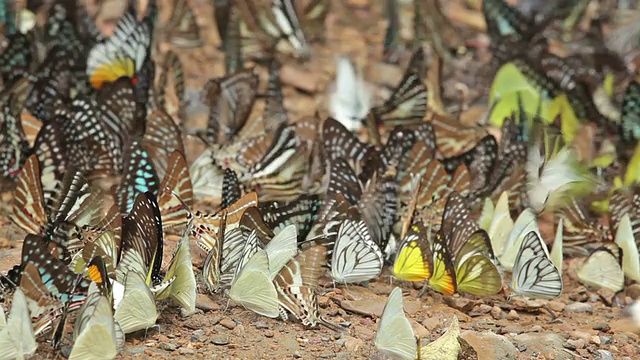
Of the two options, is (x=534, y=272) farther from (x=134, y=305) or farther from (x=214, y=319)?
(x=134, y=305)

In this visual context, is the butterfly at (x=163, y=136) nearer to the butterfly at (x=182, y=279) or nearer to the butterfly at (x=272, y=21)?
the butterfly at (x=182, y=279)

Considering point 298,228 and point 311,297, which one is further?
point 298,228

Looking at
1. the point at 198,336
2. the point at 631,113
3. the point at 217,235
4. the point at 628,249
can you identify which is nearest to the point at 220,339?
the point at 198,336

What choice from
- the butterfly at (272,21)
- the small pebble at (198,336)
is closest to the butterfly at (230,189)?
the small pebble at (198,336)

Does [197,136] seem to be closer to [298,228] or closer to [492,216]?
[298,228]

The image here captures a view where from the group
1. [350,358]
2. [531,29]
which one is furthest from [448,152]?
[350,358]

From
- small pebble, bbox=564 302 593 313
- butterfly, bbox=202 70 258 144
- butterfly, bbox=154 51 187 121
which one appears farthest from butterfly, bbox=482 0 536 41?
small pebble, bbox=564 302 593 313

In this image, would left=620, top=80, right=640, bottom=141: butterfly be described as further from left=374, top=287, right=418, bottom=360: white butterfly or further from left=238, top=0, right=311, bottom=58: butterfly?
left=374, top=287, right=418, bottom=360: white butterfly
